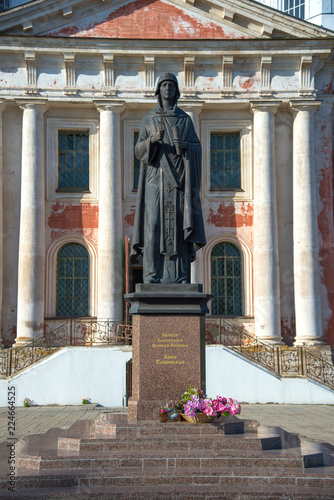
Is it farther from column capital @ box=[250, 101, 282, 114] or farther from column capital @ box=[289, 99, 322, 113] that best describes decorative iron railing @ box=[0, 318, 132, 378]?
column capital @ box=[289, 99, 322, 113]

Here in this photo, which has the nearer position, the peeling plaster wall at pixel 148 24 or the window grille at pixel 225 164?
the peeling plaster wall at pixel 148 24

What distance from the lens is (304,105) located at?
23.5m

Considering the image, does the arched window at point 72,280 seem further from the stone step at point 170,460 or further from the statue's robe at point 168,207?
the stone step at point 170,460

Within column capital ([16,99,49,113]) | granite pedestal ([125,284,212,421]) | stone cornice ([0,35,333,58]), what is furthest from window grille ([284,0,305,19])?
granite pedestal ([125,284,212,421])

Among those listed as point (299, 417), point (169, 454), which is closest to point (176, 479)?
point (169, 454)

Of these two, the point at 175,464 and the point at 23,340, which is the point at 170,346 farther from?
the point at 23,340

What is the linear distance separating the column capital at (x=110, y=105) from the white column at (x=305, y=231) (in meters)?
5.79

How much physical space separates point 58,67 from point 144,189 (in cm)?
1540

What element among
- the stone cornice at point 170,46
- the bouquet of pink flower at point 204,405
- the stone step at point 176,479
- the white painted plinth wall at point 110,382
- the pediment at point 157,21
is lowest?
the stone step at point 176,479

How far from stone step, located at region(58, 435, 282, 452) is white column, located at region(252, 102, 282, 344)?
1485 cm

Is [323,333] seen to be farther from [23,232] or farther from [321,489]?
[321,489]

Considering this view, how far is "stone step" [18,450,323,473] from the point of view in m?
7.28

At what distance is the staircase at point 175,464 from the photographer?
265 inches

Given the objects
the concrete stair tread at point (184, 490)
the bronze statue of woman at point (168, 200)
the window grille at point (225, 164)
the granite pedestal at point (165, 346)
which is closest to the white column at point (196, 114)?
the window grille at point (225, 164)
